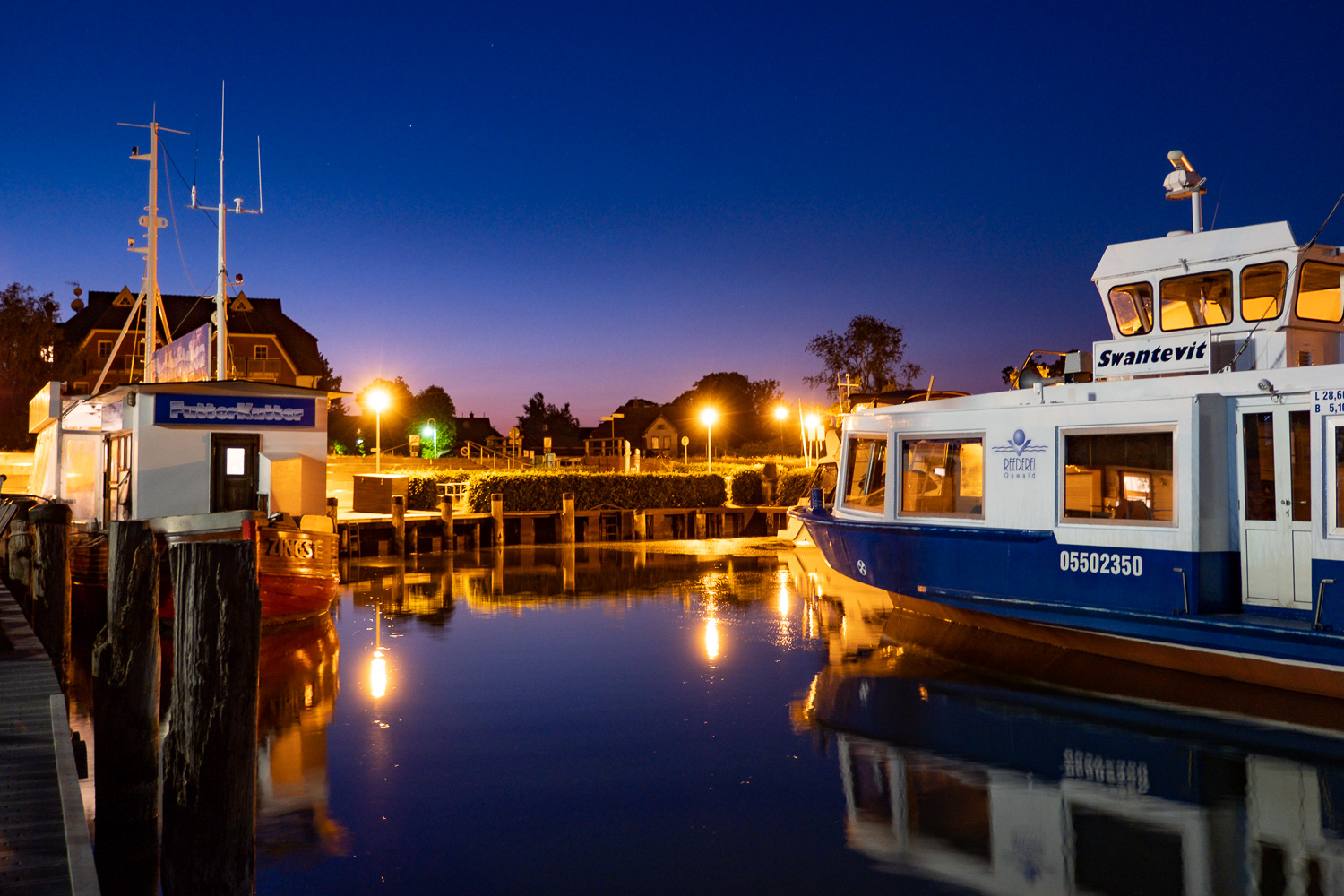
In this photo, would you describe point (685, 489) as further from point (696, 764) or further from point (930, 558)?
point (696, 764)

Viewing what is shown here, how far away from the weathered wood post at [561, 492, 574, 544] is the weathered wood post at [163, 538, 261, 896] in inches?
884

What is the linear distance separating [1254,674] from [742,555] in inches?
590

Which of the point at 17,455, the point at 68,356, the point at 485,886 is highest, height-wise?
the point at 68,356

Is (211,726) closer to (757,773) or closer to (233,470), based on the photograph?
(757,773)

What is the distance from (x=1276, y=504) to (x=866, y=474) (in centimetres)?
517

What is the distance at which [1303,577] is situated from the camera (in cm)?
894

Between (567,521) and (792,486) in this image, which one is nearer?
(567,521)

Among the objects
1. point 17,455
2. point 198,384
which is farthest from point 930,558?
point 17,455

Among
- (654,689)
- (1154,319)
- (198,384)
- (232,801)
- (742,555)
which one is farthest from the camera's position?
(742,555)

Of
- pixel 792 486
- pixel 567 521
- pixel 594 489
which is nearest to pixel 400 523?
pixel 567 521

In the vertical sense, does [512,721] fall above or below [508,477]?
below

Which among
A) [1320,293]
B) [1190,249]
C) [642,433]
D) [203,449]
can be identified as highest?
[642,433]

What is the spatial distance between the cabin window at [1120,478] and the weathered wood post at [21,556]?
37.5 ft

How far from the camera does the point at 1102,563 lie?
10125 mm
